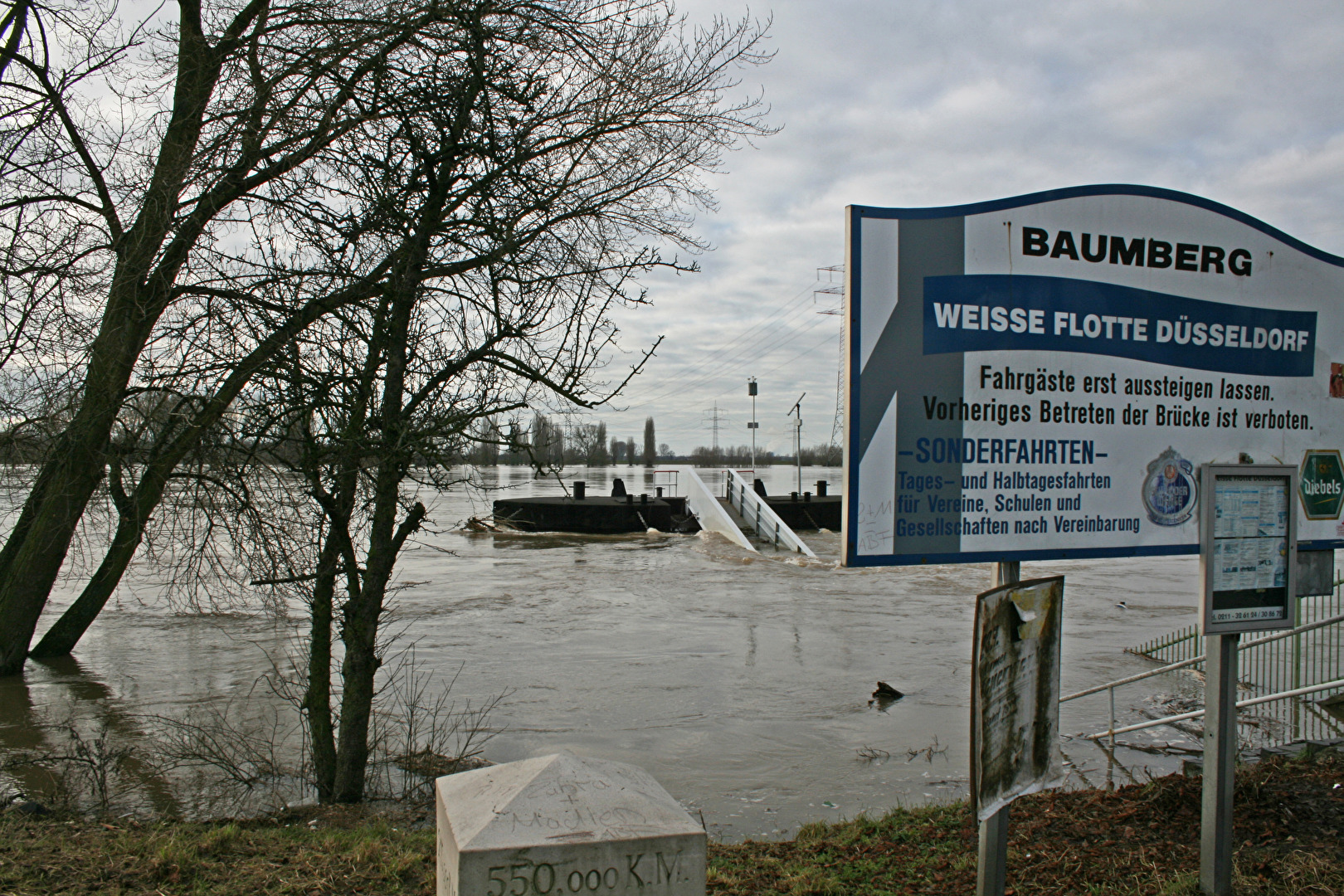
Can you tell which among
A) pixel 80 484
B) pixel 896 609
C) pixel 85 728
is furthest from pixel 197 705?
pixel 896 609

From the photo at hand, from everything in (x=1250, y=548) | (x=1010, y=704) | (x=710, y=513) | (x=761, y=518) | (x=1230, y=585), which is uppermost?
(x=1250, y=548)

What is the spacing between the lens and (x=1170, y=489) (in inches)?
160

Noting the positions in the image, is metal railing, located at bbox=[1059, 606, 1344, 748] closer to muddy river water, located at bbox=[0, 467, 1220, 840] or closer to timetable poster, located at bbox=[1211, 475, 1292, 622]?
muddy river water, located at bbox=[0, 467, 1220, 840]

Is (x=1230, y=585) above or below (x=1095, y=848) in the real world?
above

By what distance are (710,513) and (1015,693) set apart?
3581cm

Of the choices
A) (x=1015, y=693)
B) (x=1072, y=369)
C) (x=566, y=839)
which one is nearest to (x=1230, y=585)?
(x=1072, y=369)

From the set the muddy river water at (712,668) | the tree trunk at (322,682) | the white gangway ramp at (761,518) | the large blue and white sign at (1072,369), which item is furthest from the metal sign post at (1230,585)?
the white gangway ramp at (761,518)

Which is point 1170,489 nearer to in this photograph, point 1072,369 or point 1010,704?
point 1072,369

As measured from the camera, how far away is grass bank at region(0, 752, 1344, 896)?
4.21 metres

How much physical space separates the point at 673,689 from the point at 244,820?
6981mm

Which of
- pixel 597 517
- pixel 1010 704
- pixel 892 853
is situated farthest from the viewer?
pixel 597 517

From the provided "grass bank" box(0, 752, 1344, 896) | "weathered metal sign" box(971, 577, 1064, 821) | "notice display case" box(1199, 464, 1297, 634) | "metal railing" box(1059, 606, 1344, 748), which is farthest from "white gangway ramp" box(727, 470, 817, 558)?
"weathered metal sign" box(971, 577, 1064, 821)

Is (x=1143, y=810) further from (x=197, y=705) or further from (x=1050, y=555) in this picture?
(x=197, y=705)

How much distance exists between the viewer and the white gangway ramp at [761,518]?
34.0 m
